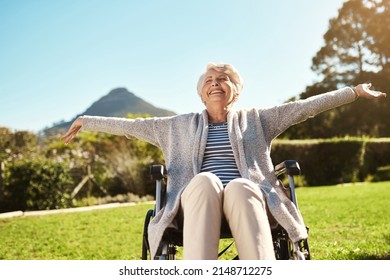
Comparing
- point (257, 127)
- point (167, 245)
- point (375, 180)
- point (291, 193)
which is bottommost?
point (375, 180)

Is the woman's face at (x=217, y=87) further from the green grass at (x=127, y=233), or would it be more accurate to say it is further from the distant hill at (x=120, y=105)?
the distant hill at (x=120, y=105)

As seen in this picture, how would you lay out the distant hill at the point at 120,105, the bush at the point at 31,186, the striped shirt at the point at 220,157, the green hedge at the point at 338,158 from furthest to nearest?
1. the green hedge at the point at 338,158
2. the distant hill at the point at 120,105
3. the bush at the point at 31,186
4. the striped shirt at the point at 220,157

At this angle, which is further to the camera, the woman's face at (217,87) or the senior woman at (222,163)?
the woman's face at (217,87)

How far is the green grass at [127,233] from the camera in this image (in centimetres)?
337

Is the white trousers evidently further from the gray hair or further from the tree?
the tree

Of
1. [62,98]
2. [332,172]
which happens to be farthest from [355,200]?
[62,98]

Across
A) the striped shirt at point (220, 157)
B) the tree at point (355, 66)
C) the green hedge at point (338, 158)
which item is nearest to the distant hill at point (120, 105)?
the tree at point (355, 66)

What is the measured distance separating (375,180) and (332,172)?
3.52ft

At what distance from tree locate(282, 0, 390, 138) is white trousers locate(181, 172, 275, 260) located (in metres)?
4.65

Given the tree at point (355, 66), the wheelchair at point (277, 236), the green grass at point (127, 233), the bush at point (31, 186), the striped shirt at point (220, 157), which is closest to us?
the wheelchair at point (277, 236)

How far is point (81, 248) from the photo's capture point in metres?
3.73

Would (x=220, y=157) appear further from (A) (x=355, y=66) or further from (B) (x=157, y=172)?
(A) (x=355, y=66)
